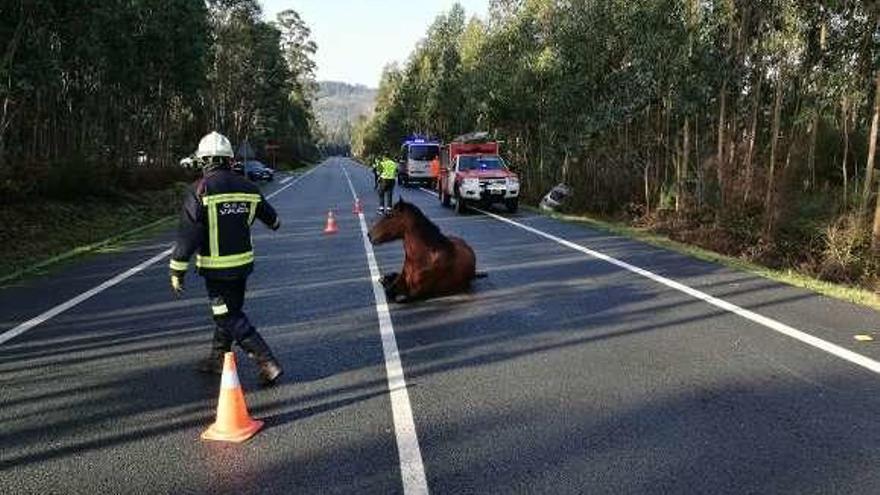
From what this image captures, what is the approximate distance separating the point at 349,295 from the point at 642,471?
246 inches

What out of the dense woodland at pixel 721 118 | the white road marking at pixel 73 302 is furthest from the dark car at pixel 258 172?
the white road marking at pixel 73 302

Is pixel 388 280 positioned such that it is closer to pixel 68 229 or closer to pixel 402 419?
pixel 402 419

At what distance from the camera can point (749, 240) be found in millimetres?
16688

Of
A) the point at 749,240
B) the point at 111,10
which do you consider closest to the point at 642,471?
the point at 749,240

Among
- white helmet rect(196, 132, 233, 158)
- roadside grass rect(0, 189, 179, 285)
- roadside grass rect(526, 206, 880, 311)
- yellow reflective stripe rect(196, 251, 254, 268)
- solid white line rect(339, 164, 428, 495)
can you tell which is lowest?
roadside grass rect(0, 189, 179, 285)

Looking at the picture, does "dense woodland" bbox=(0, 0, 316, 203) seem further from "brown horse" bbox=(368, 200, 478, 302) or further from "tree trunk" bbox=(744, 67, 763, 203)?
"tree trunk" bbox=(744, 67, 763, 203)

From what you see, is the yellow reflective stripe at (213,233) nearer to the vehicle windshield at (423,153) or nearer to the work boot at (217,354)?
the work boot at (217,354)

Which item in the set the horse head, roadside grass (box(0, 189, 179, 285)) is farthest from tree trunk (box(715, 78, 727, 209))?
roadside grass (box(0, 189, 179, 285))

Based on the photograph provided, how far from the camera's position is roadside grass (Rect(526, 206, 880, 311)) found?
33.2ft

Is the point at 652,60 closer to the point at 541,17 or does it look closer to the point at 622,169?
the point at 622,169

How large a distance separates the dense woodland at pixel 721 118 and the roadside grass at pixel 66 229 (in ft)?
38.6

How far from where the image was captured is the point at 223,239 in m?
6.22

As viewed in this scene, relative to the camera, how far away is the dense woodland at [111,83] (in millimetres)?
19250

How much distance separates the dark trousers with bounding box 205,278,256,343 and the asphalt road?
40 centimetres
